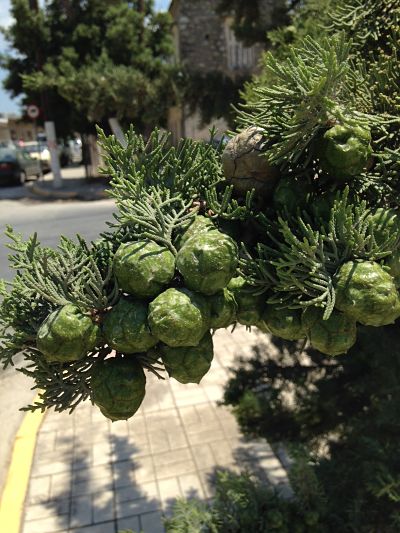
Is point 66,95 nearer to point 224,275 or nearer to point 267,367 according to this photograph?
point 267,367

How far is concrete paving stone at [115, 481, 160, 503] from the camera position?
15.4 ft

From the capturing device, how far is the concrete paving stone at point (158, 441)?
534 centimetres

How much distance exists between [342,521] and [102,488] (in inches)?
103

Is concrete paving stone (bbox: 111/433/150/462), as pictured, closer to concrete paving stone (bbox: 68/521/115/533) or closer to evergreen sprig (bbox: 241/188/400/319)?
concrete paving stone (bbox: 68/521/115/533)

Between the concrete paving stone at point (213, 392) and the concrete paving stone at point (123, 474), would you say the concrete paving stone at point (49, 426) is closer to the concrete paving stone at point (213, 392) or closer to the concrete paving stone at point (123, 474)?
the concrete paving stone at point (123, 474)

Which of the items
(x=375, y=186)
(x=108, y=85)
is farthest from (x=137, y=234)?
(x=108, y=85)

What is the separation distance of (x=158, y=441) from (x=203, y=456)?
57 cm

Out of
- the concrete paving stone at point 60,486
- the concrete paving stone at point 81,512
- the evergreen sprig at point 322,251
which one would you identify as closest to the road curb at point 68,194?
the concrete paving stone at point 60,486

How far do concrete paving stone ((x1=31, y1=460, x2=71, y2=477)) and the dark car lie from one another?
1963cm

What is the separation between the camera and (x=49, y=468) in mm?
5125

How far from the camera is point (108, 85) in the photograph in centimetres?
1453

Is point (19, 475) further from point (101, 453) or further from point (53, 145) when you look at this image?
point (53, 145)

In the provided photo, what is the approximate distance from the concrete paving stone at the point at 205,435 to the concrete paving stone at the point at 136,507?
0.92 meters

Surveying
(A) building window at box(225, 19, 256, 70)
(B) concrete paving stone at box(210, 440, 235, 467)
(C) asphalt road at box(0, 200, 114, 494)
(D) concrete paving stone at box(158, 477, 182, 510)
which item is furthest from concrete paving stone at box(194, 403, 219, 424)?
(A) building window at box(225, 19, 256, 70)
